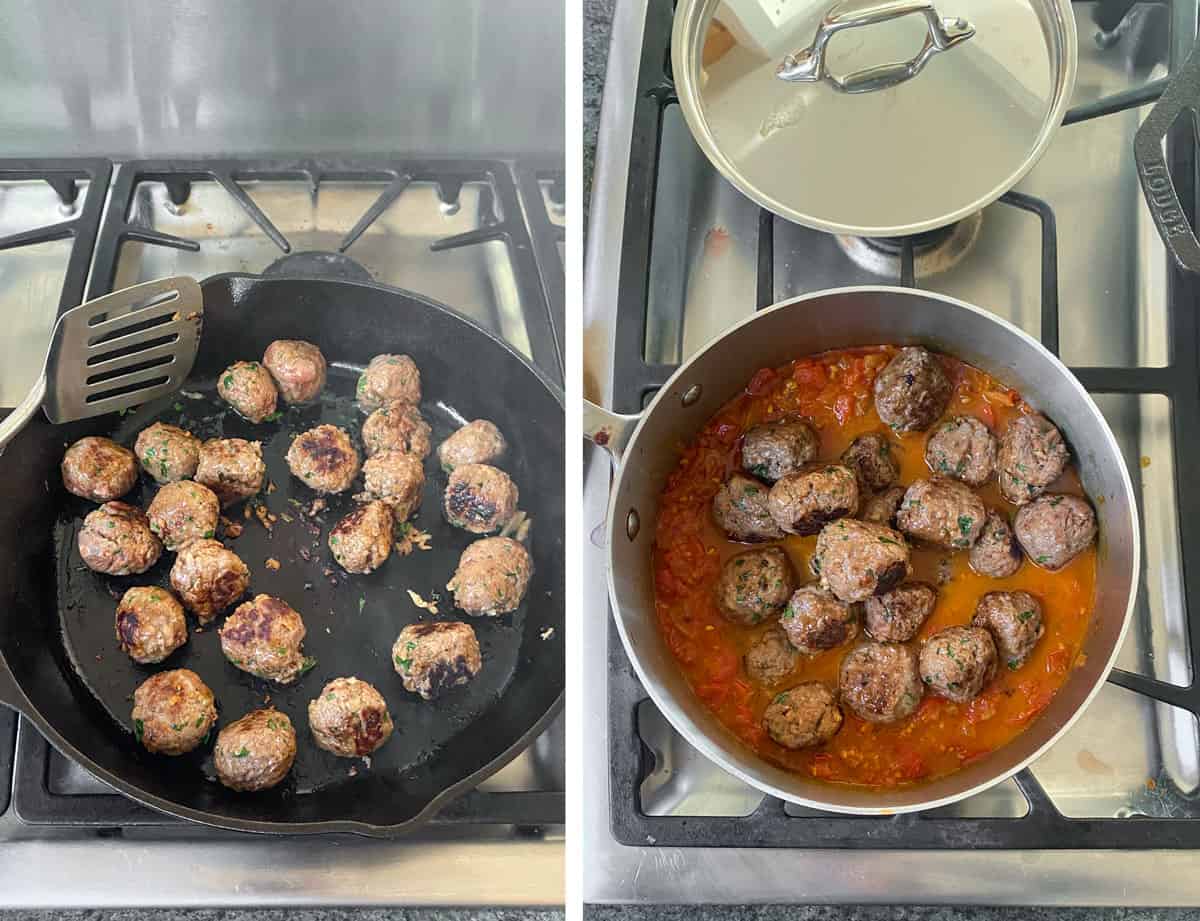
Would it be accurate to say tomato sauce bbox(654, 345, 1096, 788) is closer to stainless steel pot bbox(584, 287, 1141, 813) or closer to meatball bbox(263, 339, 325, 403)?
stainless steel pot bbox(584, 287, 1141, 813)

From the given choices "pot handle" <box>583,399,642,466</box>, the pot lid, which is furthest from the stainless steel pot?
the pot lid

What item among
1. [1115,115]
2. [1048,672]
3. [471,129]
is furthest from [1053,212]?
[471,129]

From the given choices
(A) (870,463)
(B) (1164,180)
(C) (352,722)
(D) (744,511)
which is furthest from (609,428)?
(B) (1164,180)

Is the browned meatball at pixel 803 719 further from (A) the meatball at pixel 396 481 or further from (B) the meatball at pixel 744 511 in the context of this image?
(A) the meatball at pixel 396 481

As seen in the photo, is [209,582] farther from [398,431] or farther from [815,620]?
[815,620]

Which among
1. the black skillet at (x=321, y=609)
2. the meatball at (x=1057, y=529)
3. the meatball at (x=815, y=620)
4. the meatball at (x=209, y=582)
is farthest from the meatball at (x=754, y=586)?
the meatball at (x=209, y=582)

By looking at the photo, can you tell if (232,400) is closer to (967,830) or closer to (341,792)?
(341,792)

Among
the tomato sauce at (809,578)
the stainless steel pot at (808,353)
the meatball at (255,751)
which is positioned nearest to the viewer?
the meatball at (255,751)
